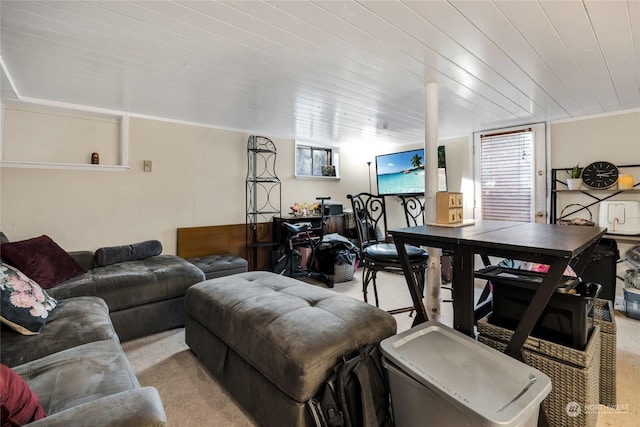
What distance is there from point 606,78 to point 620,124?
134cm

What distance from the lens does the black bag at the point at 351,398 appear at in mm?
1217

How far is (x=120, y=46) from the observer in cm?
185

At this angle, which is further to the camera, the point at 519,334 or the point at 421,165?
the point at 421,165

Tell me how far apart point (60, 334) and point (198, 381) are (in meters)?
0.79

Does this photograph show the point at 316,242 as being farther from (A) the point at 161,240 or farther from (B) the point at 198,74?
(B) the point at 198,74

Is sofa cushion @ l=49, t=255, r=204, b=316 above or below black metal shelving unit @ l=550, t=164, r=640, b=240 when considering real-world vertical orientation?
below

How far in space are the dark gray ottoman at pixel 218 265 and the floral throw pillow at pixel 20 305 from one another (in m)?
1.55

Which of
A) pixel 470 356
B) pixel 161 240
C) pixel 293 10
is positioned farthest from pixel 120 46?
pixel 470 356

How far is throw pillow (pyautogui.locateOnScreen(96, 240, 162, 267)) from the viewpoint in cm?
289

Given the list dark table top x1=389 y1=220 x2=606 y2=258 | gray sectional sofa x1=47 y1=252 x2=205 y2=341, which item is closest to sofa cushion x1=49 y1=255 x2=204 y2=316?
gray sectional sofa x1=47 y1=252 x2=205 y2=341

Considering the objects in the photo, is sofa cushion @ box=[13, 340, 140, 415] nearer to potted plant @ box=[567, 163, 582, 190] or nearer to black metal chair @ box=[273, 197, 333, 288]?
black metal chair @ box=[273, 197, 333, 288]

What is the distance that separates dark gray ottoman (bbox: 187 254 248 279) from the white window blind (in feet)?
11.3

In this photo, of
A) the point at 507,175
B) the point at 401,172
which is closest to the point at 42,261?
the point at 401,172

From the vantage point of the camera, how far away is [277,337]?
1.39 metres
